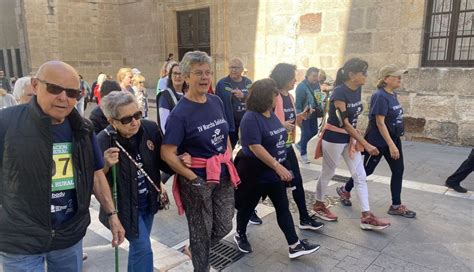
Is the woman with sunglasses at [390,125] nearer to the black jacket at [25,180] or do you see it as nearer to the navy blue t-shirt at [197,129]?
the navy blue t-shirt at [197,129]

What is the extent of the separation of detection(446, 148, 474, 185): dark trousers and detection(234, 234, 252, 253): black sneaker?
10.7ft

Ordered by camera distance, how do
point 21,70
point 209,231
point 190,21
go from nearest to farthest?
point 209,231 → point 190,21 → point 21,70

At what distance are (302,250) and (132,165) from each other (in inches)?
67.2

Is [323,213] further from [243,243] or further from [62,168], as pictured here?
[62,168]

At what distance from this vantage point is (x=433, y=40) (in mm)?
7688

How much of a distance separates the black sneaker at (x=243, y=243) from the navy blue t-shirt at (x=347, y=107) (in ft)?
4.58

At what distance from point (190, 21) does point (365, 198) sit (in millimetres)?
11860

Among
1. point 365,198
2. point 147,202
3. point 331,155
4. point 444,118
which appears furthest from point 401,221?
point 444,118

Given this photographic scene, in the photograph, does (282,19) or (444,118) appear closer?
(444,118)

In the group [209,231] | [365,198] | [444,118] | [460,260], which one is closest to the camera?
[209,231]

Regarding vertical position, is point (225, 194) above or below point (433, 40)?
below

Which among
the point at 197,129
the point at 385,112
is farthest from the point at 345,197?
the point at 197,129

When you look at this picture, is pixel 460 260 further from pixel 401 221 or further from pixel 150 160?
pixel 150 160

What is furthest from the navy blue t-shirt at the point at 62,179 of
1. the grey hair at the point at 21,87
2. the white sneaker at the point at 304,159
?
the white sneaker at the point at 304,159
